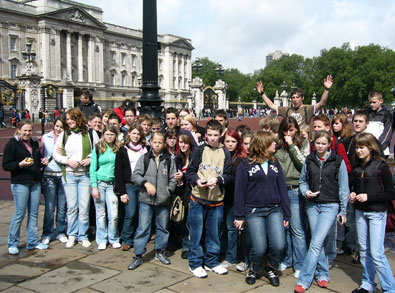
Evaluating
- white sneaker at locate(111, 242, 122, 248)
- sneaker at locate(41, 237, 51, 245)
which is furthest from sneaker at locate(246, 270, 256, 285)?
sneaker at locate(41, 237, 51, 245)

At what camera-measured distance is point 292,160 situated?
5.27 m

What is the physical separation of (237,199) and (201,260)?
96cm

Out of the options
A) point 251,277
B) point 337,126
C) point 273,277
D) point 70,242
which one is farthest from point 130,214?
point 337,126

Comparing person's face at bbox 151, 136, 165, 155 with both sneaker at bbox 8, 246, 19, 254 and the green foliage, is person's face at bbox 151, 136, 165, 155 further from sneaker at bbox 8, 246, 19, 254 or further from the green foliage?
the green foliage

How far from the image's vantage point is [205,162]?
206 inches

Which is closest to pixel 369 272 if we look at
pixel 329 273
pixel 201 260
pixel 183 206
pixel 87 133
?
pixel 329 273

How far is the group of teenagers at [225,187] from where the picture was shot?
15.6 feet

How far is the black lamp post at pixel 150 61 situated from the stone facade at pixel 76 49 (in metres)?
38.8

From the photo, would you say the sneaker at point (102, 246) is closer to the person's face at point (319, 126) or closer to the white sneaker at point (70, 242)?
the white sneaker at point (70, 242)

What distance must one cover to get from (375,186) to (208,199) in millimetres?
1877

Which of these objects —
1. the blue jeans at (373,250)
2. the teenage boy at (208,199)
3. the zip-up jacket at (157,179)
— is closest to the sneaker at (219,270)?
the teenage boy at (208,199)

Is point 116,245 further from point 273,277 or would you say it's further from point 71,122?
point 273,277

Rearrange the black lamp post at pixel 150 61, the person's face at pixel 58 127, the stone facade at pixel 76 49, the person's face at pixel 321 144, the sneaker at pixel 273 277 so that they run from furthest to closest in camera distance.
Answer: the stone facade at pixel 76 49 → the black lamp post at pixel 150 61 → the person's face at pixel 58 127 → the sneaker at pixel 273 277 → the person's face at pixel 321 144

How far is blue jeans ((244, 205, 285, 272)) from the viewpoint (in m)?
4.84
